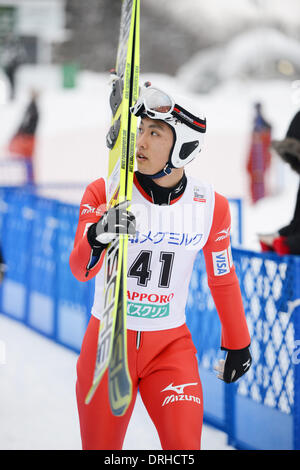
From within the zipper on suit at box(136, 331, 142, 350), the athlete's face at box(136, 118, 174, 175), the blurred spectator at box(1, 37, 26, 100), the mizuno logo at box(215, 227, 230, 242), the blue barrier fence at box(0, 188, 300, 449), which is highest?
the blurred spectator at box(1, 37, 26, 100)

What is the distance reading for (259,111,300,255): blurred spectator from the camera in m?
4.07

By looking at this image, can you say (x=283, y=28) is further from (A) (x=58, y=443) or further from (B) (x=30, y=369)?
(A) (x=58, y=443)

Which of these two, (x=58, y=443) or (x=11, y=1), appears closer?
(x=58, y=443)

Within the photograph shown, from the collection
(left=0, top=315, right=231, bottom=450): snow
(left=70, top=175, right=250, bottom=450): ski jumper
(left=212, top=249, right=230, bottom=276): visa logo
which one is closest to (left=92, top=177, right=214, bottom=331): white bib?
(left=70, top=175, right=250, bottom=450): ski jumper

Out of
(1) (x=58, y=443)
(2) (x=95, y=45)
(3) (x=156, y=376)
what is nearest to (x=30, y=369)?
(1) (x=58, y=443)

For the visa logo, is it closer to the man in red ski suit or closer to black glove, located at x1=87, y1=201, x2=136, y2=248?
the man in red ski suit

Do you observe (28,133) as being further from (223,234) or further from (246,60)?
(223,234)

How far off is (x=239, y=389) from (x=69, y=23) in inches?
848

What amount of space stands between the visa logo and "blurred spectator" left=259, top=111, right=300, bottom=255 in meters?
1.11

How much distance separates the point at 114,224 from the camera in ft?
8.09

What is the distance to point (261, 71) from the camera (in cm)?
2311

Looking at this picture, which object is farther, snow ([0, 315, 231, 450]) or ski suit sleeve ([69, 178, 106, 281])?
snow ([0, 315, 231, 450])

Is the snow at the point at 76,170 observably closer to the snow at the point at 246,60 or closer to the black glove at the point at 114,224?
the snow at the point at 246,60

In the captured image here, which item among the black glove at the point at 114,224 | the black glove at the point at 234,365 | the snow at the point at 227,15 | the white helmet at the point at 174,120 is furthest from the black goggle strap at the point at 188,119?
the snow at the point at 227,15
